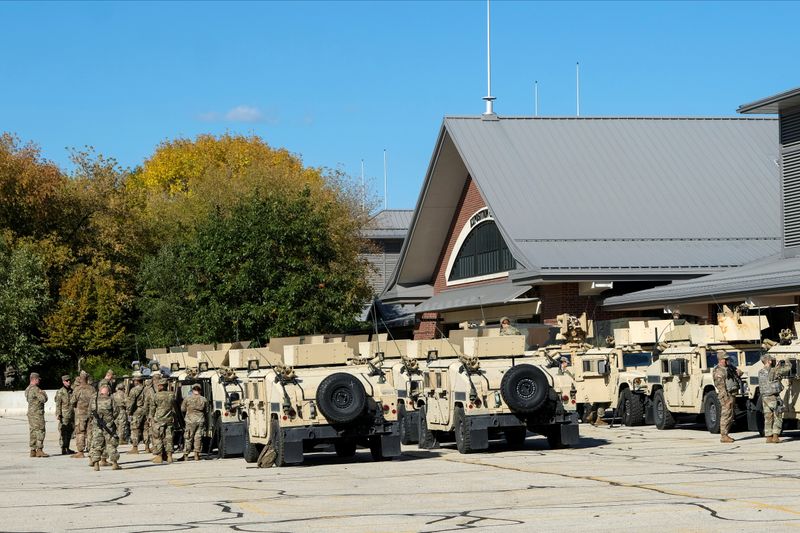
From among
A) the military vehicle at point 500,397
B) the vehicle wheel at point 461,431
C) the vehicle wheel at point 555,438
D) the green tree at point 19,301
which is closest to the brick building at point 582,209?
the green tree at point 19,301

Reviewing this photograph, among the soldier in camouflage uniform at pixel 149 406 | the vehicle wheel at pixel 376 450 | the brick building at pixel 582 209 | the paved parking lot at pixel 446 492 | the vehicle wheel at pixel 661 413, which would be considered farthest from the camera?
the brick building at pixel 582 209

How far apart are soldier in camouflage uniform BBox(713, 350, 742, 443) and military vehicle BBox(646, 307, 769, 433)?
872 millimetres

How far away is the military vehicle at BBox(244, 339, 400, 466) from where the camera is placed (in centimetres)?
2230

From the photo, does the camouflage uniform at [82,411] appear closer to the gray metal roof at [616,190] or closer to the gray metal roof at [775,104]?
the gray metal roof at [616,190]

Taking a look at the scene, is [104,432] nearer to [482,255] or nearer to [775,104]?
[775,104]

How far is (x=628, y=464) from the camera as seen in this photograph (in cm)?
2036

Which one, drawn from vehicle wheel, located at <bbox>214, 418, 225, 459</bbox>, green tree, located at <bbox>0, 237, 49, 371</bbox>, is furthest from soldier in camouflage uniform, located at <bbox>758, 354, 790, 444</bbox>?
green tree, located at <bbox>0, 237, 49, 371</bbox>

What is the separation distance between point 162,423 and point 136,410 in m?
3.84

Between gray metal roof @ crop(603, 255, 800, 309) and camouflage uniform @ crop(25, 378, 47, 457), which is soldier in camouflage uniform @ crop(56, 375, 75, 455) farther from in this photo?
gray metal roof @ crop(603, 255, 800, 309)

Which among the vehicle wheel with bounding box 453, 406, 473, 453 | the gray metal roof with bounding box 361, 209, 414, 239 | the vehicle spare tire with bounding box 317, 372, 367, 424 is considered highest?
the gray metal roof with bounding box 361, 209, 414, 239

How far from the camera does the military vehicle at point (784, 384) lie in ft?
80.5

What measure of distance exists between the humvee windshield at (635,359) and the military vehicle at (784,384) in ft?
16.7

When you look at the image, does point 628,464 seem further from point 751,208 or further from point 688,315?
point 751,208

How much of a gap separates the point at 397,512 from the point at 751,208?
3317 cm
